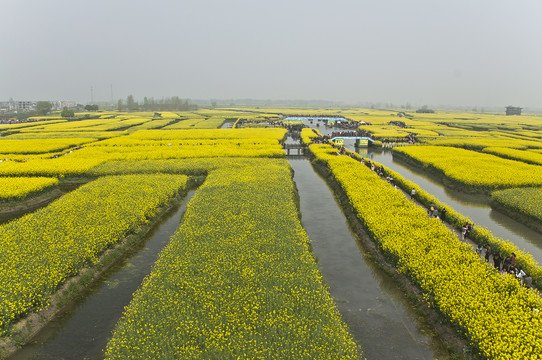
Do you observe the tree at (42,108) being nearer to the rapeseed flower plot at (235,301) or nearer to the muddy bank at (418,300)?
the rapeseed flower plot at (235,301)

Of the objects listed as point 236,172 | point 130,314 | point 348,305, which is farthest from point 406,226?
point 236,172

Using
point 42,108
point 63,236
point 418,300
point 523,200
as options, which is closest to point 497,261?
point 418,300

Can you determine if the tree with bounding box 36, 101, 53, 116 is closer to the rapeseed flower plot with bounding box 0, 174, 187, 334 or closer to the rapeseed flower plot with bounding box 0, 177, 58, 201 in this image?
the rapeseed flower plot with bounding box 0, 177, 58, 201

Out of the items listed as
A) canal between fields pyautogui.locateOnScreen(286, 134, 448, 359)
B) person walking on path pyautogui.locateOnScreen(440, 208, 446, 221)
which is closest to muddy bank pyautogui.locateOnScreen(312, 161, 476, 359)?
canal between fields pyautogui.locateOnScreen(286, 134, 448, 359)

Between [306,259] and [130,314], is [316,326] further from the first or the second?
[130,314]

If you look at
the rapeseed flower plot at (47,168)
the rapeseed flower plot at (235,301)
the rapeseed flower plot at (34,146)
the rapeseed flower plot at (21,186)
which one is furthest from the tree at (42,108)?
the rapeseed flower plot at (235,301)

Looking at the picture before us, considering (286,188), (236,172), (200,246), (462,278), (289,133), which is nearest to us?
(462,278)
